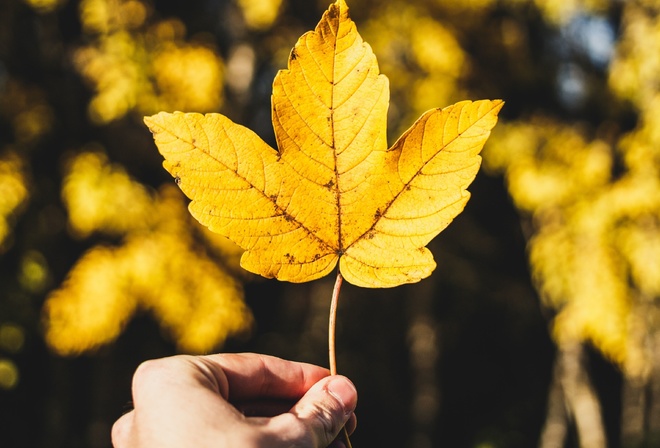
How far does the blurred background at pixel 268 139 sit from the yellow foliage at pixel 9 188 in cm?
1

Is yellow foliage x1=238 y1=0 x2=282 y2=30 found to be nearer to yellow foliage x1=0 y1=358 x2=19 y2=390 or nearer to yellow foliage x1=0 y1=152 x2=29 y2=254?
yellow foliage x1=0 y1=152 x2=29 y2=254

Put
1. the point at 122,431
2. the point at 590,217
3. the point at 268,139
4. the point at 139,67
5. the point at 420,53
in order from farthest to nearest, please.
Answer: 1. the point at 268,139
2. the point at 420,53
3. the point at 590,217
4. the point at 139,67
5. the point at 122,431

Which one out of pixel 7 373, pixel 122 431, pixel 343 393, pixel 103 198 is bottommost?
pixel 7 373

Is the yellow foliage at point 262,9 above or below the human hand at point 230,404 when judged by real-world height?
above

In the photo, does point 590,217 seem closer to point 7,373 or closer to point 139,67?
point 139,67

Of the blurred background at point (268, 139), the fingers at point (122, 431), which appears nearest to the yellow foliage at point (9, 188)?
the blurred background at point (268, 139)

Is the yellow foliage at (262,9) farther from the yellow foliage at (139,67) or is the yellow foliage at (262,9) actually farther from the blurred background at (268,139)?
the yellow foliage at (139,67)

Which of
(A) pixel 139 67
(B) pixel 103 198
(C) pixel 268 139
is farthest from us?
(C) pixel 268 139

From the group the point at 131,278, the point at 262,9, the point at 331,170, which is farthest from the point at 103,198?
the point at 331,170

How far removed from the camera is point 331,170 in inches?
29.4

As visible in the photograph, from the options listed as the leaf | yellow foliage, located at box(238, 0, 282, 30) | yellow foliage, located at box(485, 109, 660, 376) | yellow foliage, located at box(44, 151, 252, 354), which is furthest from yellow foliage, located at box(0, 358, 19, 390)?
the leaf

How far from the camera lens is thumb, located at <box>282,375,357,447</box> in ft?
2.79

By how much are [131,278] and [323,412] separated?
2.86 m

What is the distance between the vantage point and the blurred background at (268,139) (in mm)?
3518
